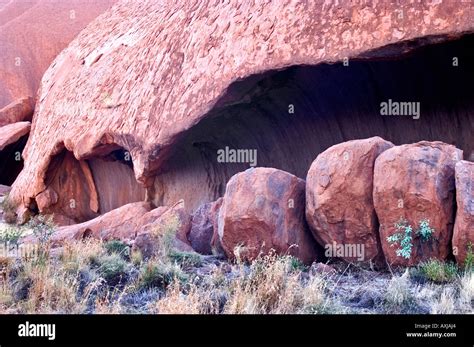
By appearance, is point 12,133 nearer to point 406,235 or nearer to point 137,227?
point 137,227

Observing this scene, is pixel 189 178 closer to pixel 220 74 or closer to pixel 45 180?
pixel 220 74

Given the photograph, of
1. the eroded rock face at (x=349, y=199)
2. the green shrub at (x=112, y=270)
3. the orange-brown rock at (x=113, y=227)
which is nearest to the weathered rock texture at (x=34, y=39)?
the orange-brown rock at (x=113, y=227)

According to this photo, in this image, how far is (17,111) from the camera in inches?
872

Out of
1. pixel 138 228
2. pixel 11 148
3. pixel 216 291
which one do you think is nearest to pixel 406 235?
pixel 216 291

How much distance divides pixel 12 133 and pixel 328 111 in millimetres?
14156

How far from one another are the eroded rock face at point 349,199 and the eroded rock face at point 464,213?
0.96m

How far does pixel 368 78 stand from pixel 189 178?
5.18m

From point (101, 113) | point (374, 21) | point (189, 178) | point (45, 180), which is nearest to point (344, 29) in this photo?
point (374, 21)

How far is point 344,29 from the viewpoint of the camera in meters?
7.50

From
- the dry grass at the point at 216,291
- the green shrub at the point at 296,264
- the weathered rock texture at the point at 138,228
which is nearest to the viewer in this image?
the dry grass at the point at 216,291

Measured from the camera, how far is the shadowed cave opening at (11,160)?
66.4 ft

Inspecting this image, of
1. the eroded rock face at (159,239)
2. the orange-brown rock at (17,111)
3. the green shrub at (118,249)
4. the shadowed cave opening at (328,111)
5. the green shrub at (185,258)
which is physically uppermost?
the orange-brown rock at (17,111)

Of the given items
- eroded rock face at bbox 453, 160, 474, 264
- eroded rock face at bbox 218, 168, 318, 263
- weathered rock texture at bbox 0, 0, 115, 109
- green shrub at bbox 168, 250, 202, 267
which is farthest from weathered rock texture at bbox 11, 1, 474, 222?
weathered rock texture at bbox 0, 0, 115, 109

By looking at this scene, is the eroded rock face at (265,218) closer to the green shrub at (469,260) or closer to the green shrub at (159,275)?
the green shrub at (159,275)
